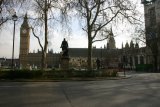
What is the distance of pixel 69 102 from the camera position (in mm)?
10938

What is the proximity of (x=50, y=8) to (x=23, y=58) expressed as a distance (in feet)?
384

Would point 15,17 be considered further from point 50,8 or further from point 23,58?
point 23,58

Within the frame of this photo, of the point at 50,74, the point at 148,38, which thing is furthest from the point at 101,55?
the point at 50,74

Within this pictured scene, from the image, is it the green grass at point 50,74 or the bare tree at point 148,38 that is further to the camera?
the bare tree at point 148,38

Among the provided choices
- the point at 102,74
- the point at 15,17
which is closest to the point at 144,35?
the point at 102,74

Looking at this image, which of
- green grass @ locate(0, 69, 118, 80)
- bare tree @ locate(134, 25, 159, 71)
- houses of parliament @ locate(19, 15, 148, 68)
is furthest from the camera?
houses of parliament @ locate(19, 15, 148, 68)

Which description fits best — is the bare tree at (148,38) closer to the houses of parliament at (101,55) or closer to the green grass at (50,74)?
the houses of parliament at (101,55)

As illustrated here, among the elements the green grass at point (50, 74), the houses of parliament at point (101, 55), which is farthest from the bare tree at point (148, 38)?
the green grass at point (50, 74)

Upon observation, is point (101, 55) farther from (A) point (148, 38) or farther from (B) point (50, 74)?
(B) point (50, 74)

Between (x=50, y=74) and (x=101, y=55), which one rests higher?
(x=101, y=55)

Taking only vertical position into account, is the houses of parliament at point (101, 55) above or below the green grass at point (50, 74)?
above

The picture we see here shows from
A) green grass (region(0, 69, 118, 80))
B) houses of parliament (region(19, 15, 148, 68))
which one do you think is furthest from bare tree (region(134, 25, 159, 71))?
green grass (region(0, 69, 118, 80))

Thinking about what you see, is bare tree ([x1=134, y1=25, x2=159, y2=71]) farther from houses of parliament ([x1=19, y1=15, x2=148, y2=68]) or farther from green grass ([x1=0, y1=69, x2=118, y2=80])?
green grass ([x1=0, y1=69, x2=118, y2=80])

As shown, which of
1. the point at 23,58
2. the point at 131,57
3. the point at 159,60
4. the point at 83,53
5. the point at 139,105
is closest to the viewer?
the point at 139,105
